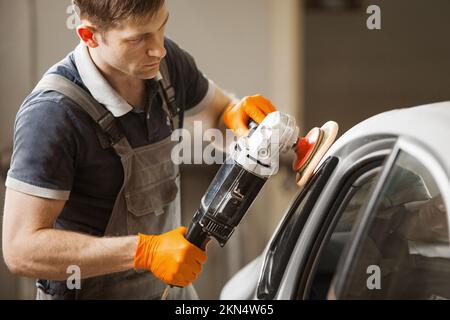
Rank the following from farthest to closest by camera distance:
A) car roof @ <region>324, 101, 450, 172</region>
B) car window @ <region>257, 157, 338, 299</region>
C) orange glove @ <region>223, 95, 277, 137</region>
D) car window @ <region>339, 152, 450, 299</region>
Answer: orange glove @ <region>223, 95, 277, 137</region> → car window @ <region>257, 157, 338, 299</region> → car window @ <region>339, 152, 450, 299</region> → car roof @ <region>324, 101, 450, 172</region>

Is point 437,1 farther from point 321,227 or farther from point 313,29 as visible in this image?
point 321,227

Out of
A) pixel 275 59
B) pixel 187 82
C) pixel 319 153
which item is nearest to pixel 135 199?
pixel 187 82

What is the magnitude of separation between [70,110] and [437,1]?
137 inches

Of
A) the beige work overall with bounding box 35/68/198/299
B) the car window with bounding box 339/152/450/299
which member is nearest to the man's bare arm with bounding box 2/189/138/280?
the beige work overall with bounding box 35/68/198/299

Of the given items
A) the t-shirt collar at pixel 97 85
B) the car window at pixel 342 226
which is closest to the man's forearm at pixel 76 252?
the t-shirt collar at pixel 97 85

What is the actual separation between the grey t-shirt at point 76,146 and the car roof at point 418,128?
474 millimetres

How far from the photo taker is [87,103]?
147 centimetres

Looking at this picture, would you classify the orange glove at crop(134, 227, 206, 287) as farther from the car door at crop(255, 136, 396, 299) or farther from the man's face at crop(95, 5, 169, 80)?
the man's face at crop(95, 5, 169, 80)

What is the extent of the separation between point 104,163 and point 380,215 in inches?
25.1

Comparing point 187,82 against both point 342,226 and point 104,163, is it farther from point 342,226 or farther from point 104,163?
point 342,226

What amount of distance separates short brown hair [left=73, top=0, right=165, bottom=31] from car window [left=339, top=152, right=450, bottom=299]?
597 millimetres

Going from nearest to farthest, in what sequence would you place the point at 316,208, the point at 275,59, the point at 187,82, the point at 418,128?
the point at 418,128, the point at 316,208, the point at 187,82, the point at 275,59

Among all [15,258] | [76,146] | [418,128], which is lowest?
[15,258]

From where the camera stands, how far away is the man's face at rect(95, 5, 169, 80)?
1411 millimetres
